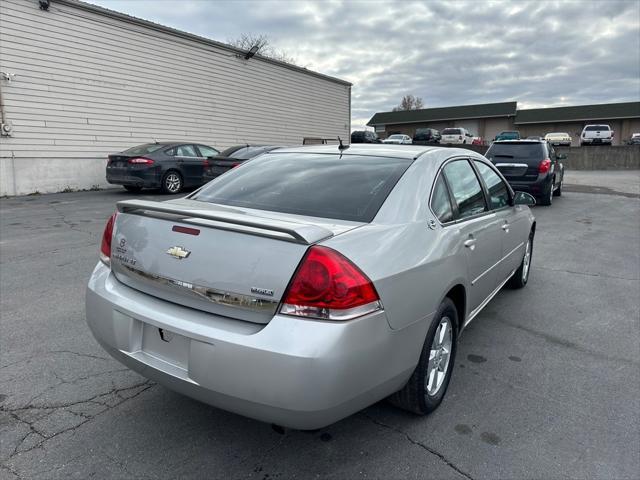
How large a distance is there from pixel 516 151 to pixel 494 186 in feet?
27.8

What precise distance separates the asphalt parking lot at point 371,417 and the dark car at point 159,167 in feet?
25.8

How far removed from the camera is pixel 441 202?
3.00m

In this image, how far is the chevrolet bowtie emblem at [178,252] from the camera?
2287 millimetres

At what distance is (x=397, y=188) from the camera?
2.76 m

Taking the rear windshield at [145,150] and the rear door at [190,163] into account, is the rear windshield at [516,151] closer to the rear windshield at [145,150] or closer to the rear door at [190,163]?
the rear door at [190,163]

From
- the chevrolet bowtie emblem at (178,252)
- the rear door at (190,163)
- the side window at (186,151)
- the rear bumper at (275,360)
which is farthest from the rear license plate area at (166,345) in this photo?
the side window at (186,151)

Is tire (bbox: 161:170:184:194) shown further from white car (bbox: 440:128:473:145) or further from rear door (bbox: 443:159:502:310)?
white car (bbox: 440:128:473:145)

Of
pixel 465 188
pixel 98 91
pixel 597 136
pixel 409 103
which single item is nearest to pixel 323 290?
pixel 465 188

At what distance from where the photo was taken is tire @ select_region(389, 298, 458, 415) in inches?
102

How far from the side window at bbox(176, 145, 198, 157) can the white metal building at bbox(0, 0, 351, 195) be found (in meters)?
2.94

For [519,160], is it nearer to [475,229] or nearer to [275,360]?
[475,229]

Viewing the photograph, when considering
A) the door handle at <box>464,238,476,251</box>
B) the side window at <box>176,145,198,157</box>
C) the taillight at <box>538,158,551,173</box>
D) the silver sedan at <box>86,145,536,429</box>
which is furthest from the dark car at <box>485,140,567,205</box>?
the silver sedan at <box>86,145,536,429</box>

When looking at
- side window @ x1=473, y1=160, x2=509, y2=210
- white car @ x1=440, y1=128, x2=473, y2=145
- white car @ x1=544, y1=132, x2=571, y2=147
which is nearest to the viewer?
side window @ x1=473, y1=160, x2=509, y2=210

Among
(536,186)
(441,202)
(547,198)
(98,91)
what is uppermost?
(98,91)
